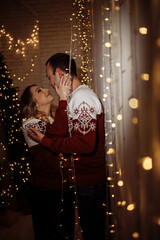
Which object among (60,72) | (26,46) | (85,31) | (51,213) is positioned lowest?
(51,213)

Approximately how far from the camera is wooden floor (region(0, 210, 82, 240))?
2.68m

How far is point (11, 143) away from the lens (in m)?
3.20

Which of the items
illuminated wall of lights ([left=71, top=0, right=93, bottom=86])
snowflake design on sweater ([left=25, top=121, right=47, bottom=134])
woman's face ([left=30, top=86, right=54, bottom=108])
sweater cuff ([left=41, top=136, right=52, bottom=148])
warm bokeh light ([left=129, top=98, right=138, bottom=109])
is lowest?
sweater cuff ([left=41, top=136, right=52, bottom=148])

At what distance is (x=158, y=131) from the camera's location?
1.69 feet

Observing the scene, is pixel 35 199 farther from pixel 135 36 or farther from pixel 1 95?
pixel 1 95

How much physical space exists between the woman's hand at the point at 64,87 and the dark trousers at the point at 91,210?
61 cm

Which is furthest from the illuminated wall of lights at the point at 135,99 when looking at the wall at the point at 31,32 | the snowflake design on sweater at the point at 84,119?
the wall at the point at 31,32

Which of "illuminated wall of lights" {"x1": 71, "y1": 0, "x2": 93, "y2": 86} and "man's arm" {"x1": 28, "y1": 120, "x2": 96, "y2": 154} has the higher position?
"illuminated wall of lights" {"x1": 71, "y1": 0, "x2": 93, "y2": 86}

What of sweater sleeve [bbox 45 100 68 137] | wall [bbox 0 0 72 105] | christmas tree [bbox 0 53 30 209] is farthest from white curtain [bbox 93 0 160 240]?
wall [bbox 0 0 72 105]

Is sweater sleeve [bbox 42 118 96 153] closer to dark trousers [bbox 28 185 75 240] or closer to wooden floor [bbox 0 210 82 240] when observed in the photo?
dark trousers [bbox 28 185 75 240]

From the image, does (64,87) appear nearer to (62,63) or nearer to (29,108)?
(62,63)

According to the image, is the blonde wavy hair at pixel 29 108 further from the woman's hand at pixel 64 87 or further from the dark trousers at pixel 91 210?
the dark trousers at pixel 91 210

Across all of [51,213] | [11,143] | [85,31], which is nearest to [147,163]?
[51,213]

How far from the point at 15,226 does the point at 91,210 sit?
2.13 m
